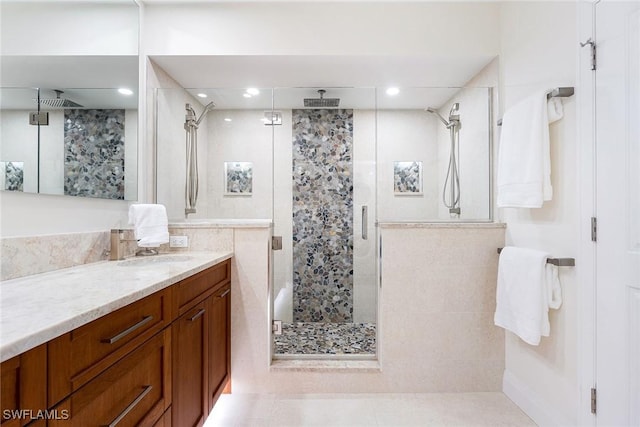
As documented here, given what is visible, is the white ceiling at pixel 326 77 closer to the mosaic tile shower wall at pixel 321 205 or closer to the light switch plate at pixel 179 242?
the mosaic tile shower wall at pixel 321 205

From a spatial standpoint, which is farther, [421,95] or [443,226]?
[421,95]

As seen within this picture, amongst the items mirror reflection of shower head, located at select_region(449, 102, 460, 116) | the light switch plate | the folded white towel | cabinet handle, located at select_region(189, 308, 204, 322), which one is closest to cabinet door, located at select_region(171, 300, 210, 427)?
cabinet handle, located at select_region(189, 308, 204, 322)

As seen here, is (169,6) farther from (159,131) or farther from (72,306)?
(72,306)

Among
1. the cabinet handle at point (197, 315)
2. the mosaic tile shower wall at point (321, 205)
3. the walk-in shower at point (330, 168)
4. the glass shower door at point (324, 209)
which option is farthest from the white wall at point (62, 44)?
the mosaic tile shower wall at point (321, 205)

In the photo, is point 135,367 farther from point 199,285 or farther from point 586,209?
point 586,209

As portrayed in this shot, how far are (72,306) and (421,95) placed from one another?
239cm

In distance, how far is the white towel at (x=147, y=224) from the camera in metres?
1.80

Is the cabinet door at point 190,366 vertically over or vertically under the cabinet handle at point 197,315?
under

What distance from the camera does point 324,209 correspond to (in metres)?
2.51

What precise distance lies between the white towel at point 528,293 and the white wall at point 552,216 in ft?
0.20

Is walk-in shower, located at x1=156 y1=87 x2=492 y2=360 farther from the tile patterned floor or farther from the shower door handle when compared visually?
the tile patterned floor

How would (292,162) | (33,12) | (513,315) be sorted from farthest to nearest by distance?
1. (292,162)
2. (513,315)
3. (33,12)

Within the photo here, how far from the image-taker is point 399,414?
1.87m

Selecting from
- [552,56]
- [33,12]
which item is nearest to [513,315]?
[552,56]
